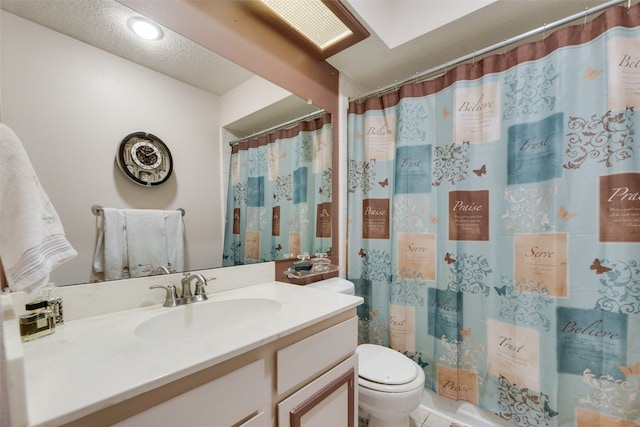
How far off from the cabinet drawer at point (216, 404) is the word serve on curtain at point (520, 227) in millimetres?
1103

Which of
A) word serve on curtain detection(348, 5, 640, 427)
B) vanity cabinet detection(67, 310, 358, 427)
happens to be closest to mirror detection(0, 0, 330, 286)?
vanity cabinet detection(67, 310, 358, 427)

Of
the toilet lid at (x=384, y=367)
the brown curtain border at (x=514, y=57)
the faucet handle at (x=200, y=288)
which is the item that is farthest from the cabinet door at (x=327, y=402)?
the brown curtain border at (x=514, y=57)

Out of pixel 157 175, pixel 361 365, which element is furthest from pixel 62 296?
pixel 361 365

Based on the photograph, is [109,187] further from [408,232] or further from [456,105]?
[456,105]

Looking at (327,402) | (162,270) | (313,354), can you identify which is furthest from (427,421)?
(162,270)

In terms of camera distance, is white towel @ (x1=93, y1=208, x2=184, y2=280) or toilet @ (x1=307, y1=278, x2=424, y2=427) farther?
toilet @ (x1=307, y1=278, x2=424, y2=427)

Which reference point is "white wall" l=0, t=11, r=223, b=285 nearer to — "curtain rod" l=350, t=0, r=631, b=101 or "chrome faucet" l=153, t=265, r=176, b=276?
"chrome faucet" l=153, t=265, r=176, b=276

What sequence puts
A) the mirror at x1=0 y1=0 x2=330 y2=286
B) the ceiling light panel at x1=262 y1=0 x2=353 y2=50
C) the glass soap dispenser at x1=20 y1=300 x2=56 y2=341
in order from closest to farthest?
the glass soap dispenser at x1=20 y1=300 x2=56 y2=341 < the mirror at x1=0 y1=0 x2=330 y2=286 < the ceiling light panel at x1=262 y1=0 x2=353 y2=50

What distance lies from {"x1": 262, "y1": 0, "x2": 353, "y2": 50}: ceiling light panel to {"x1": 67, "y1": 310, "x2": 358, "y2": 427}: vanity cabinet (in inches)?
55.4

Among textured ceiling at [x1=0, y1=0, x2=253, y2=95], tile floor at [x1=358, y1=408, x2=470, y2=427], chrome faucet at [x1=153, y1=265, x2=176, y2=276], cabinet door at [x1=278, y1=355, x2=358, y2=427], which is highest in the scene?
textured ceiling at [x1=0, y1=0, x2=253, y2=95]

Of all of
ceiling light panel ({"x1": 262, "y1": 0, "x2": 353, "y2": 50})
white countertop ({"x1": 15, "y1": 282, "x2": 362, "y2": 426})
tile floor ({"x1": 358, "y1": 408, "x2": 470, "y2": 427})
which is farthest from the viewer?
tile floor ({"x1": 358, "y1": 408, "x2": 470, "y2": 427})

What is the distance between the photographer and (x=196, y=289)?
37.5 inches

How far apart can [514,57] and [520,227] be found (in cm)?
82

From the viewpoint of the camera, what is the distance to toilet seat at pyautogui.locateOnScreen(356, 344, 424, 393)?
3.54 ft
